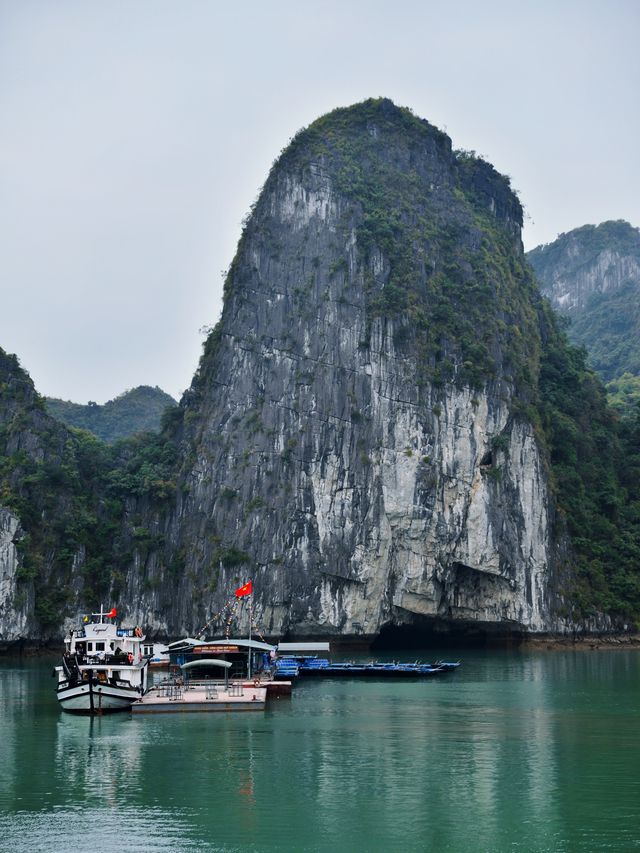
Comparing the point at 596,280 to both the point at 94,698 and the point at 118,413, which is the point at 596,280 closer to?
the point at 118,413

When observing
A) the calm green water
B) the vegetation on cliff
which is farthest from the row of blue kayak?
the vegetation on cliff

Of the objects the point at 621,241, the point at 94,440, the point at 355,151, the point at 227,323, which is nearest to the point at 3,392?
the point at 94,440

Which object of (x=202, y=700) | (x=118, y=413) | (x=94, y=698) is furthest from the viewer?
(x=118, y=413)

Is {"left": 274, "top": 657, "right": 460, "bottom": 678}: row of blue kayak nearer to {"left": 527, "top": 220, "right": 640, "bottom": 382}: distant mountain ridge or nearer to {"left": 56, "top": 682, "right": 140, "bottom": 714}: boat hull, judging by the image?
{"left": 56, "top": 682, "right": 140, "bottom": 714}: boat hull

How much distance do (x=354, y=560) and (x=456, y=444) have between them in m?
9.38

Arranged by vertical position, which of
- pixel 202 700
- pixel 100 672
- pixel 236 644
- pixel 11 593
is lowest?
pixel 202 700

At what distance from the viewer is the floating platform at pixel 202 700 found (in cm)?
3406

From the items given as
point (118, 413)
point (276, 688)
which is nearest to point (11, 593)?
point (276, 688)

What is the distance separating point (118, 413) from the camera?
11006 centimetres

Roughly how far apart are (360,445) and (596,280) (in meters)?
83.6

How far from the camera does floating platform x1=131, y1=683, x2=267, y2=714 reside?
34.1 metres

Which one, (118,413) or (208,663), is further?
(118,413)

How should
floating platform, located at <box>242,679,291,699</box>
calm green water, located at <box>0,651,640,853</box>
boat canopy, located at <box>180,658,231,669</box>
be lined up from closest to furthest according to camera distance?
calm green water, located at <box>0,651,640,853</box>, boat canopy, located at <box>180,658,231,669</box>, floating platform, located at <box>242,679,291,699</box>

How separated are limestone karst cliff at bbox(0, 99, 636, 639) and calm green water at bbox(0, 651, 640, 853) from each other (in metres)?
23.8
